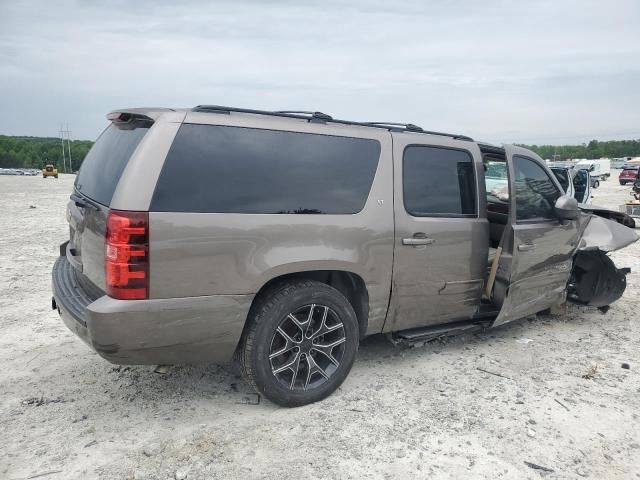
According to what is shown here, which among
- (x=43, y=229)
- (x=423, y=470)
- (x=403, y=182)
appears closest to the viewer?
(x=423, y=470)

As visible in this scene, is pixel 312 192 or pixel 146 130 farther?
pixel 312 192

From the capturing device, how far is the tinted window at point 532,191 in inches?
180

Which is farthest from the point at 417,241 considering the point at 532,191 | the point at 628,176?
the point at 628,176

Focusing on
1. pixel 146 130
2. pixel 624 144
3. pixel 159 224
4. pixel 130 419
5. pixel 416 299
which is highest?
pixel 624 144

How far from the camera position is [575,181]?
13.1 meters

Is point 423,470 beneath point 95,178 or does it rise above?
beneath

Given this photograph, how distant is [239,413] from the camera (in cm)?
336

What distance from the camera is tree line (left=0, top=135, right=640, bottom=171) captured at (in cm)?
10919

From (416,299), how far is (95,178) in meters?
2.51

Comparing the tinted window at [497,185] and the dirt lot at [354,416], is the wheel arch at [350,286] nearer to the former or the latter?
the dirt lot at [354,416]

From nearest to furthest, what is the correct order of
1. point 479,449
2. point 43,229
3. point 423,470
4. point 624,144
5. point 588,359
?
point 423,470
point 479,449
point 588,359
point 43,229
point 624,144

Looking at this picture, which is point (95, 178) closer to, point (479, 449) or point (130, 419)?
Result: point (130, 419)

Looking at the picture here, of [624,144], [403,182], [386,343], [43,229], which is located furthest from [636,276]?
[624,144]

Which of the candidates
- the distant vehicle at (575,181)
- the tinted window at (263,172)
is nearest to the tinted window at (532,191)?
the tinted window at (263,172)
